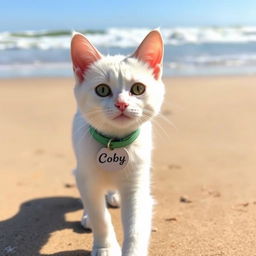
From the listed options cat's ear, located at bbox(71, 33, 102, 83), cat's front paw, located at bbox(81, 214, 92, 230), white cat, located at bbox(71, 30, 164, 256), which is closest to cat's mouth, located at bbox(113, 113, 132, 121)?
white cat, located at bbox(71, 30, 164, 256)

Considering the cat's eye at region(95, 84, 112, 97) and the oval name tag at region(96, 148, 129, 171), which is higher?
the cat's eye at region(95, 84, 112, 97)

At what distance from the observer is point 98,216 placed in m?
2.06

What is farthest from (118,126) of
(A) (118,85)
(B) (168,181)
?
(B) (168,181)

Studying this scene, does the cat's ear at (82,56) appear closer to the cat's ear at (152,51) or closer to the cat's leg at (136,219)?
the cat's ear at (152,51)

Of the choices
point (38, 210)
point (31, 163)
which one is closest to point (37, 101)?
point (31, 163)

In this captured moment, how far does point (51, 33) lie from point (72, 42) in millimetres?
21223

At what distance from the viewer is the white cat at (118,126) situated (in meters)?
1.85

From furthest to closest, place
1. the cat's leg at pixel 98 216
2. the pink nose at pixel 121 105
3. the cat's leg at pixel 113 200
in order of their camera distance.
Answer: the cat's leg at pixel 113 200 → the cat's leg at pixel 98 216 → the pink nose at pixel 121 105

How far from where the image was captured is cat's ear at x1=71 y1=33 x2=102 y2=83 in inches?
77.2

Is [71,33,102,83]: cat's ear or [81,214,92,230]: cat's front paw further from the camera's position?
[81,214,92,230]: cat's front paw

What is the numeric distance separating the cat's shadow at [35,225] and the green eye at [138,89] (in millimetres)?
838

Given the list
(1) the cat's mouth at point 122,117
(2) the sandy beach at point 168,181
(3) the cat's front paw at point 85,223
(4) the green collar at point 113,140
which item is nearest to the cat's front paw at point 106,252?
(2) the sandy beach at point 168,181

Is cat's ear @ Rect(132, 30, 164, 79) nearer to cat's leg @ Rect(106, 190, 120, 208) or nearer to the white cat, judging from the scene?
the white cat

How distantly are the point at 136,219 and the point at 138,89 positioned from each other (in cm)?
57
